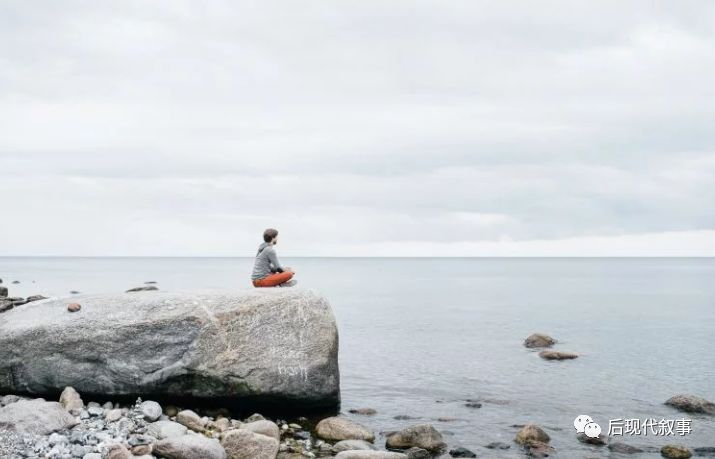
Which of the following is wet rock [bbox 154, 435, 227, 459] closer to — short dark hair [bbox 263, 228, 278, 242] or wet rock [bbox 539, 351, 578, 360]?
short dark hair [bbox 263, 228, 278, 242]

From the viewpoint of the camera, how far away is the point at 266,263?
20.5 meters

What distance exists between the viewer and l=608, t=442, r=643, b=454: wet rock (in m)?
17.3

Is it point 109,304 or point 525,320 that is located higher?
point 109,304

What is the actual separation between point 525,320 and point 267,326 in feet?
132

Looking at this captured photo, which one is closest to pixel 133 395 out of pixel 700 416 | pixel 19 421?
pixel 19 421

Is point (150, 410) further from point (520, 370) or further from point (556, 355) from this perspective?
point (556, 355)

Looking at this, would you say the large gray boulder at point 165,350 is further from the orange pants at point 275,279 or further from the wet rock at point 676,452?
the wet rock at point 676,452

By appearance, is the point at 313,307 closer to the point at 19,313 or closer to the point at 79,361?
the point at 79,361

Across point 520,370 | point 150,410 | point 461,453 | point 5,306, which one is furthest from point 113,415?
point 520,370

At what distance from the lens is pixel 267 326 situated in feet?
56.9

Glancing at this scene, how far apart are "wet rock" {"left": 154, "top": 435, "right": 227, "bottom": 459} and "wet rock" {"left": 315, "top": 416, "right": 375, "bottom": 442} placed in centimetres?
374

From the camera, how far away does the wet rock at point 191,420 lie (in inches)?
625

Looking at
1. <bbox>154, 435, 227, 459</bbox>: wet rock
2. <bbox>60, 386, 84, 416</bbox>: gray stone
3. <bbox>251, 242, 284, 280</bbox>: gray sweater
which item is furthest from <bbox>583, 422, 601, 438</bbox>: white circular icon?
<bbox>60, 386, 84, 416</bbox>: gray stone

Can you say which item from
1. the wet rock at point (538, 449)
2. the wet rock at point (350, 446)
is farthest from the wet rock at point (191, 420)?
the wet rock at point (538, 449)
